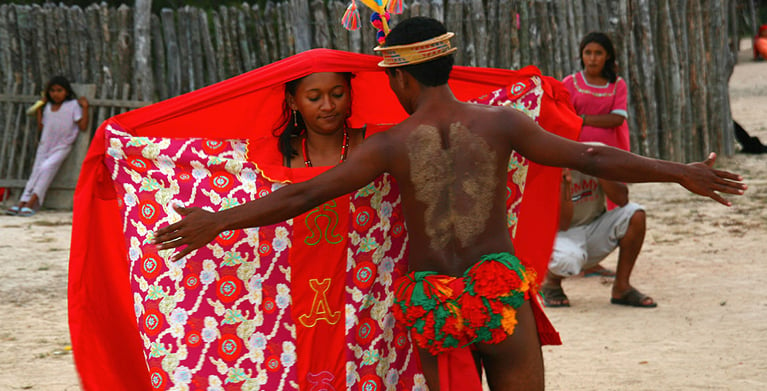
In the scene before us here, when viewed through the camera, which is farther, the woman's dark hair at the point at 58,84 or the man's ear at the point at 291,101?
the woman's dark hair at the point at 58,84

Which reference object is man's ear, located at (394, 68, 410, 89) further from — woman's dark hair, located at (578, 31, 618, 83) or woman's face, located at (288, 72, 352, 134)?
woman's dark hair, located at (578, 31, 618, 83)

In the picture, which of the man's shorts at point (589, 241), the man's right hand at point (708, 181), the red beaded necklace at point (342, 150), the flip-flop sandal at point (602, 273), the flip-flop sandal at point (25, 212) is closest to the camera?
the man's right hand at point (708, 181)

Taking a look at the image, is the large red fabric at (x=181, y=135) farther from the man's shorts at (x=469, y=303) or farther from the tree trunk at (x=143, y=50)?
the tree trunk at (x=143, y=50)

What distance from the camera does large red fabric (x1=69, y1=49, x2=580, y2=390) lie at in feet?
12.6

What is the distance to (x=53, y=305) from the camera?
21.7ft

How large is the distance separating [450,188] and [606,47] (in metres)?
4.18

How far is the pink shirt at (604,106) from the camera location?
7012 mm

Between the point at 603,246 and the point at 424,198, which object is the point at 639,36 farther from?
the point at 424,198

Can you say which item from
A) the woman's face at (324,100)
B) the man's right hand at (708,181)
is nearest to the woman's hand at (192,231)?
the woman's face at (324,100)

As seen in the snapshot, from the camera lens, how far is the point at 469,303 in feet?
10.4

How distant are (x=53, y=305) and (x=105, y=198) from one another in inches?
118

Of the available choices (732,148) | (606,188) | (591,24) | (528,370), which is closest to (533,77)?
(528,370)

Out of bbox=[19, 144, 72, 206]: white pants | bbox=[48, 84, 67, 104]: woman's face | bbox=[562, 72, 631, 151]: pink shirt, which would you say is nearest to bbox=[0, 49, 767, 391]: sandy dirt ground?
bbox=[19, 144, 72, 206]: white pants

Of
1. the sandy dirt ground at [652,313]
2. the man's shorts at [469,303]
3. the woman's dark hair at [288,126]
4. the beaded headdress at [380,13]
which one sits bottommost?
the sandy dirt ground at [652,313]
